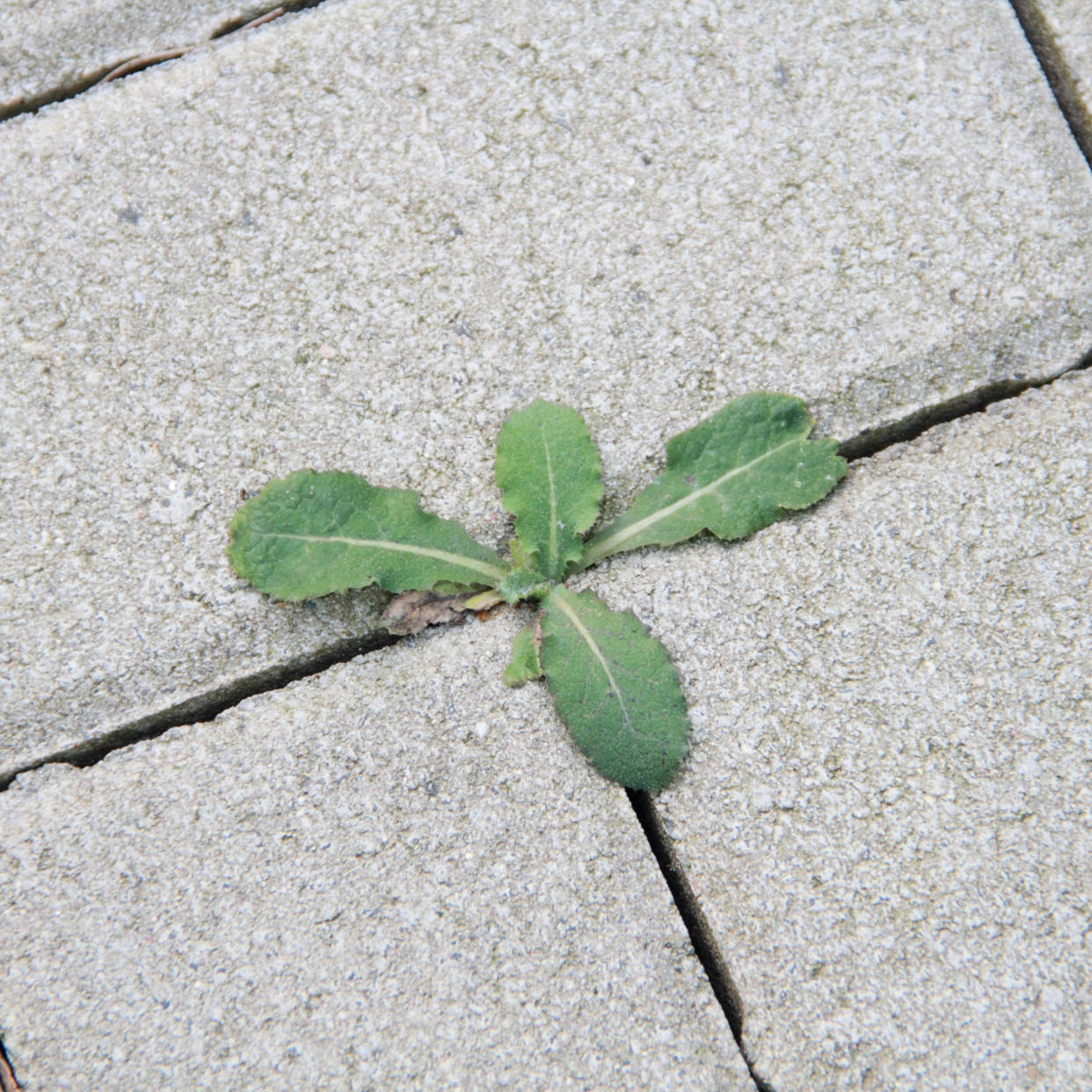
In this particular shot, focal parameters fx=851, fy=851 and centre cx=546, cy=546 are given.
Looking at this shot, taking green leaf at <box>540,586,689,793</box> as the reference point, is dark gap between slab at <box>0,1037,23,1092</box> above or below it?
below

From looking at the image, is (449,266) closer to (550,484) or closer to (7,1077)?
(550,484)

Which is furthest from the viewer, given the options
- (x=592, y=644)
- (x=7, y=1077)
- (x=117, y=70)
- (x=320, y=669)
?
(x=117, y=70)

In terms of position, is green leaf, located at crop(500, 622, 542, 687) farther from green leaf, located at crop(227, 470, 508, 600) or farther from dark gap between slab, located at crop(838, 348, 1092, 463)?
dark gap between slab, located at crop(838, 348, 1092, 463)

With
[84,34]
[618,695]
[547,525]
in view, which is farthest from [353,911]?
[84,34]

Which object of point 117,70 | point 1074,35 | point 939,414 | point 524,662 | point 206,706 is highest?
point 1074,35

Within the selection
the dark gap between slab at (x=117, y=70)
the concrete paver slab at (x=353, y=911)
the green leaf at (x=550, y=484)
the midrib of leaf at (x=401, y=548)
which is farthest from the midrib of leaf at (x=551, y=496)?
the dark gap between slab at (x=117, y=70)

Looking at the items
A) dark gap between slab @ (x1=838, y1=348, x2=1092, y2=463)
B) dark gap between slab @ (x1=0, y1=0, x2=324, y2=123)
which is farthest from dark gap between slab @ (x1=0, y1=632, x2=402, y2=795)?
Result: dark gap between slab @ (x1=0, y1=0, x2=324, y2=123)

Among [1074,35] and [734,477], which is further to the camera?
[1074,35]
